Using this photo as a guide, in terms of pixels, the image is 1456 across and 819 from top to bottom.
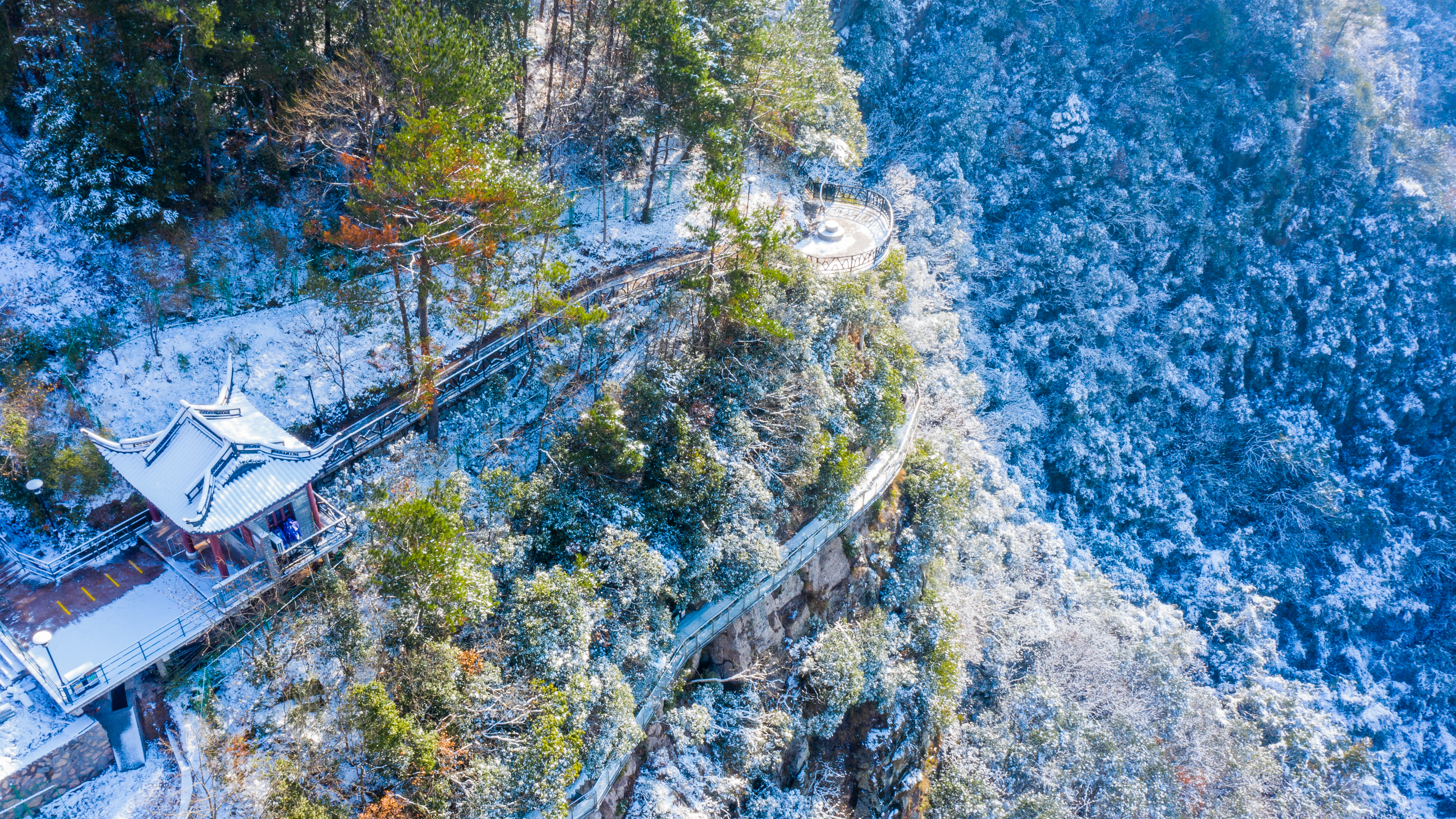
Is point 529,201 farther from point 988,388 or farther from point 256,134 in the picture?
point 988,388

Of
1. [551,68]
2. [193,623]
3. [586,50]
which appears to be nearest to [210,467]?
[193,623]

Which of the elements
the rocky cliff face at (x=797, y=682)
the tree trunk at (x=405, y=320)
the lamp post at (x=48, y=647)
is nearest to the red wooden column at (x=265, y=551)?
the lamp post at (x=48, y=647)

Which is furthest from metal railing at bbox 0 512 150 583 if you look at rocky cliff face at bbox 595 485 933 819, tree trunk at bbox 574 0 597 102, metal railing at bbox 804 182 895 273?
metal railing at bbox 804 182 895 273

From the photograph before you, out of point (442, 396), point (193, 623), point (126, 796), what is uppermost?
point (442, 396)

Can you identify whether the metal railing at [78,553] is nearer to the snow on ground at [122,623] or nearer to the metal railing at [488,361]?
the snow on ground at [122,623]

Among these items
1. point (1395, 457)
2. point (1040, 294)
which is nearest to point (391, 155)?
point (1040, 294)

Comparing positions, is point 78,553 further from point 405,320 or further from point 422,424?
point 405,320
